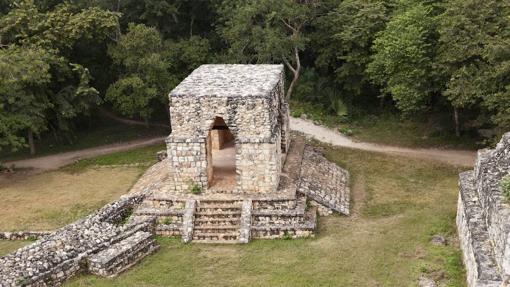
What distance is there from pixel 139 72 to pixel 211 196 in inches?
419

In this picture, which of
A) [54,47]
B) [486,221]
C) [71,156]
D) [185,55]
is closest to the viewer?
[486,221]

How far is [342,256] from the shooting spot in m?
14.1

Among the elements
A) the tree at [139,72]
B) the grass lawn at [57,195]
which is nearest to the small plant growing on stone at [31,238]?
the grass lawn at [57,195]

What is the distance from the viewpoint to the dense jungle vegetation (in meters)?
20.4

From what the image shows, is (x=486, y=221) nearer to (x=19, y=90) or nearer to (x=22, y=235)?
(x=22, y=235)

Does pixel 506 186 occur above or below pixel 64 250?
above

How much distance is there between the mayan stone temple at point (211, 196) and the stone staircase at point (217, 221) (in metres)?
0.03

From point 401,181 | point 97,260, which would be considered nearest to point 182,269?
point 97,260

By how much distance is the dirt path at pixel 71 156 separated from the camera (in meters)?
24.0

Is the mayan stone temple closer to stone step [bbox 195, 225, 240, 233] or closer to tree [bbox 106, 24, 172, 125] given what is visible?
stone step [bbox 195, 225, 240, 233]

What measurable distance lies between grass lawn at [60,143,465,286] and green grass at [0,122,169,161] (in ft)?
41.9

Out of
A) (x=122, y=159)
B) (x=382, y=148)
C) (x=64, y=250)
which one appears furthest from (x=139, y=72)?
(x=64, y=250)

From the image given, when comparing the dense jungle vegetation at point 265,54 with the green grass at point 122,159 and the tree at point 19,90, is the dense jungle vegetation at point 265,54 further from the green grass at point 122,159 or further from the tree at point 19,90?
the green grass at point 122,159

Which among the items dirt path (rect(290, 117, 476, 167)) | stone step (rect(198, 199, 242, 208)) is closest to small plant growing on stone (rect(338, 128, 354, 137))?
dirt path (rect(290, 117, 476, 167))
